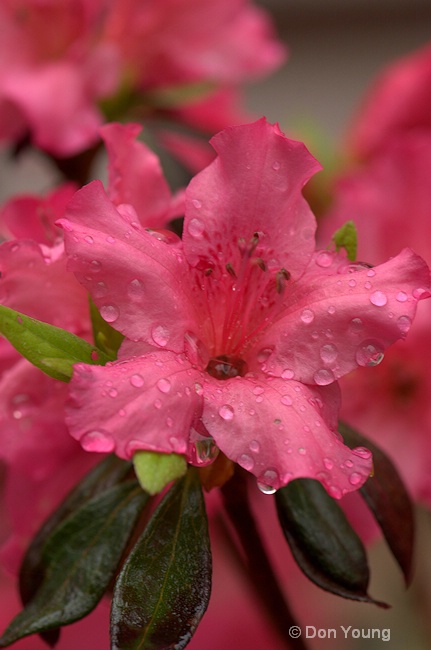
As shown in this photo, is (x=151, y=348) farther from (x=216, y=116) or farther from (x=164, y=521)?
(x=216, y=116)

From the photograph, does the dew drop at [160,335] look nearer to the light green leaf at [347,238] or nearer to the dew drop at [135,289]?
the dew drop at [135,289]

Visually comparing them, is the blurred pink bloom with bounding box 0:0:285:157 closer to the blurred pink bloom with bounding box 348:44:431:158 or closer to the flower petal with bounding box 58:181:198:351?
the blurred pink bloom with bounding box 348:44:431:158

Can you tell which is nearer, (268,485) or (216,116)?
(268,485)

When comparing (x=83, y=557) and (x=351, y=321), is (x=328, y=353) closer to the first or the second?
(x=351, y=321)

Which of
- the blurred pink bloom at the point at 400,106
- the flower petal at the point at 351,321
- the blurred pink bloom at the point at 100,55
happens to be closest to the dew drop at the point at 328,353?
the flower petal at the point at 351,321

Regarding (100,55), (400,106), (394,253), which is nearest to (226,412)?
(394,253)

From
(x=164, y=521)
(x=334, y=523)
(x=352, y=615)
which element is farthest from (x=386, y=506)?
(x=352, y=615)

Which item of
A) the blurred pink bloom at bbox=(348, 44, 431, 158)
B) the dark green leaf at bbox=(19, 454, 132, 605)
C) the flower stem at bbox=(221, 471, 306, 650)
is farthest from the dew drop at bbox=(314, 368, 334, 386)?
the blurred pink bloom at bbox=(348, 44, 431, 158)
